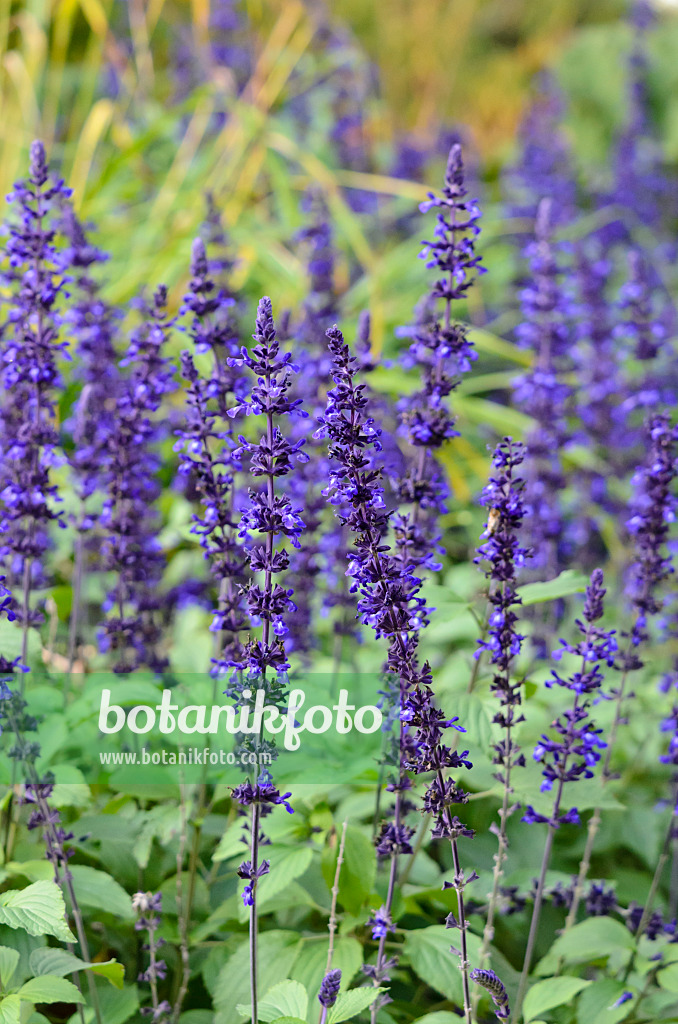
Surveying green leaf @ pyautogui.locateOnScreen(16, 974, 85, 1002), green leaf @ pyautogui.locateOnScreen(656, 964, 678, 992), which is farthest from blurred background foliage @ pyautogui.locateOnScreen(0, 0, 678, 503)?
green leaf @ pyautogui.locateOnScreen(656, 964, 678, 992)

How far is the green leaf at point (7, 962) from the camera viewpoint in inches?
108

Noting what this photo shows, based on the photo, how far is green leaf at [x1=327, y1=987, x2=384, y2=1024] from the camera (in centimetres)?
250

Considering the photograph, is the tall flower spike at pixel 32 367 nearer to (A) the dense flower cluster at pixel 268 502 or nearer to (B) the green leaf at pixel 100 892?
(B) the green leaf at pixel 100 892

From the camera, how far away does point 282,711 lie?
8.91 ft

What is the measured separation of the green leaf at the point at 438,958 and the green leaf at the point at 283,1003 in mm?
508

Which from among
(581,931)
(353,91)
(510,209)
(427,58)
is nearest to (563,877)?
(581,931)

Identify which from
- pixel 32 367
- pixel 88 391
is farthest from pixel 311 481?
pixel 32 367

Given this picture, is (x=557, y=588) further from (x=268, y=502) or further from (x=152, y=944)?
(x=152, y=944)

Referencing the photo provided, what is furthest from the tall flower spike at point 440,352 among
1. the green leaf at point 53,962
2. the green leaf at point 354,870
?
the green leaf at point 53,962

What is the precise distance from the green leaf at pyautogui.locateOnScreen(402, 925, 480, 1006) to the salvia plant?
13 mm

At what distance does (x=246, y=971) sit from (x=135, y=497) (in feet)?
6.15

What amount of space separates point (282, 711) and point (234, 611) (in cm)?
66

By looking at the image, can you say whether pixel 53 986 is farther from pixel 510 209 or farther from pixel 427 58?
pixel 427 58

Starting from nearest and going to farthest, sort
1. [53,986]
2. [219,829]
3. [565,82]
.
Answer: [53,986] < [219,829] < [565,82]
